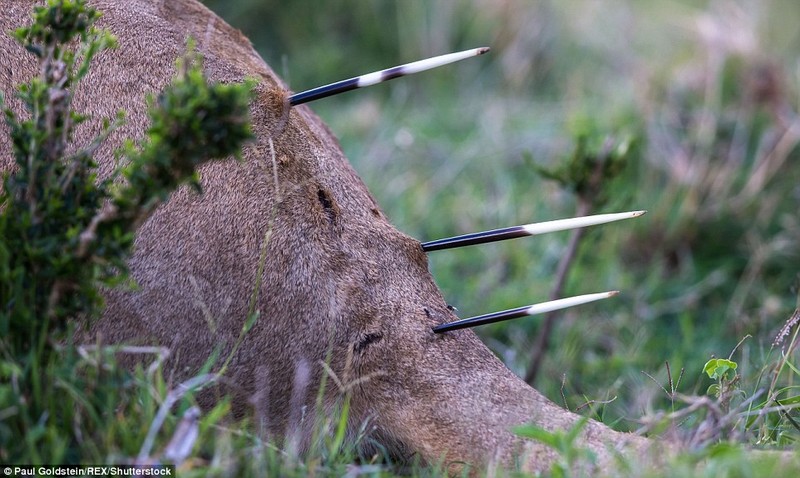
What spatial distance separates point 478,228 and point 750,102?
201cm

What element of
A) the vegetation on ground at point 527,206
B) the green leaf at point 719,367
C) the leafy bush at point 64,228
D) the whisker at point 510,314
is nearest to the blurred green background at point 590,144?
the vegetation on ground at point 527,206

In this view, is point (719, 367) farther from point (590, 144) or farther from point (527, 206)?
point (527, 206)

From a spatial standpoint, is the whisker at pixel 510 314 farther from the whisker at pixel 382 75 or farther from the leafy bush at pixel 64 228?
the leafy bush at pixel 64 228

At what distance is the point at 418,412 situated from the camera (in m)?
2.48

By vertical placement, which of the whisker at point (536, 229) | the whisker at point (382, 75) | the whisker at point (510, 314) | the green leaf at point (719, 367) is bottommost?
the green leaf at point (719, 367)

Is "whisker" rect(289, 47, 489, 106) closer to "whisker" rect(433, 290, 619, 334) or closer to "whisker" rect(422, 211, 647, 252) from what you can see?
"whisker" rect(422, 211, 647, 252)

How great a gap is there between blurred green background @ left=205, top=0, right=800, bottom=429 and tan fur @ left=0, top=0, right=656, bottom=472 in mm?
893

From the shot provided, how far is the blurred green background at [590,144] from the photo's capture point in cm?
446

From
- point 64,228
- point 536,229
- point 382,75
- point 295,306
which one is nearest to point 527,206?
point 536,229

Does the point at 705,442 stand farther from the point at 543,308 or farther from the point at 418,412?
the point at 418,412

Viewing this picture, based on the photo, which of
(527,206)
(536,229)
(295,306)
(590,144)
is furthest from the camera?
(527,206)

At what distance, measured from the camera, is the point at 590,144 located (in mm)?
4797

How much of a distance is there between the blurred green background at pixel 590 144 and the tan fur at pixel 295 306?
0.89 meters

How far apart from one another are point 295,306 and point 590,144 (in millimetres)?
2678
